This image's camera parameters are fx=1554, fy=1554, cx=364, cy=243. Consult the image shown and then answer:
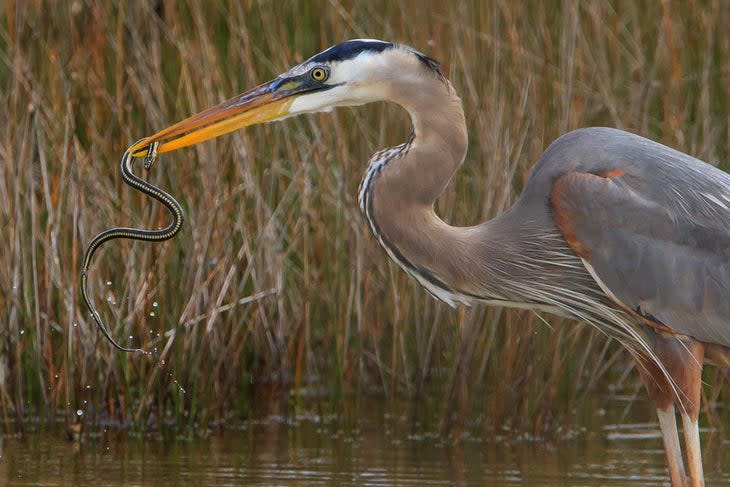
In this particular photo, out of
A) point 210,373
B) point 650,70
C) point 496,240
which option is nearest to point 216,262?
point 210,373

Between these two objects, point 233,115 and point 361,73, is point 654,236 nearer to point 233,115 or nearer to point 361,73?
point 361,73

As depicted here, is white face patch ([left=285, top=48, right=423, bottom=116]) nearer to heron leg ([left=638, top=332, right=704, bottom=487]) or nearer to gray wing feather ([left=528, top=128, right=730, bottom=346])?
gray wing feather ([left=528, top=128, right=730, bottom=346])

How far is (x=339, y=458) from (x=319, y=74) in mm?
1642

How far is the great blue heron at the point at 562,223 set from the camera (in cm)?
502

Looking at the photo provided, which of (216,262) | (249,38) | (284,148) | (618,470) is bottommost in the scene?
(618,470)

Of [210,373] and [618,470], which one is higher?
[210,373]

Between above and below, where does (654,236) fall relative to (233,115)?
below

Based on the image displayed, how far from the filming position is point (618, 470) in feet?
19.1

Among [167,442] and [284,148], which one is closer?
[167,442]

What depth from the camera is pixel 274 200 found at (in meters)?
6.97

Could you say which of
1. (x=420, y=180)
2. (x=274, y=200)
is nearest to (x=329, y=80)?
(x=420, y=180)

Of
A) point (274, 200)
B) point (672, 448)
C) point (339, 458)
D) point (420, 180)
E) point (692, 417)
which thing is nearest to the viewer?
point (420, 180)

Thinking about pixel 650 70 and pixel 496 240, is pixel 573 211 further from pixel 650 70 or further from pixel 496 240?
pixel 650 70

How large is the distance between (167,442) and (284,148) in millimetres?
1741
